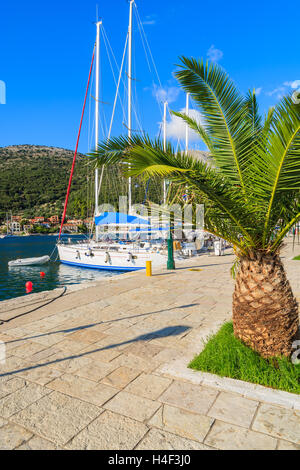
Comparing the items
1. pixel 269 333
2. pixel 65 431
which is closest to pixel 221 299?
pixel 269 333

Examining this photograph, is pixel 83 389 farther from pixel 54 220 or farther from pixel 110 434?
pixel 54 220

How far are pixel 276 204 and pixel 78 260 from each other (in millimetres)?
19525

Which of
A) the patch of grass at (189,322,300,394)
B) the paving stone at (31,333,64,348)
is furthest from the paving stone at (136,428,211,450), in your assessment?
the paving stone at (31,333,64,348)

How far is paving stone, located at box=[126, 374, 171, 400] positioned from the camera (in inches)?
129

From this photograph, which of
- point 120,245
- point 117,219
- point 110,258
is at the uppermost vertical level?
point 117,219

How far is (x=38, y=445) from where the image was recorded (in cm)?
249

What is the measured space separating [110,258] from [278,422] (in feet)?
55.6

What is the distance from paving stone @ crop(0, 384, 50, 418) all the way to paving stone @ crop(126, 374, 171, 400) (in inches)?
38.7

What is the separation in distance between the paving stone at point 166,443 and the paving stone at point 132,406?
0.89 feet

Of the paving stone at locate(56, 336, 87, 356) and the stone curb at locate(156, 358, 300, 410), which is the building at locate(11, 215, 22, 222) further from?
the stone curb at locate(156, 358, 300, 410)

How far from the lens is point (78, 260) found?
21906 millimetres

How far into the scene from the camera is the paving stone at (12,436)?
2.50 m

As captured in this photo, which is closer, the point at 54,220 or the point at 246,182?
the point at 246,182

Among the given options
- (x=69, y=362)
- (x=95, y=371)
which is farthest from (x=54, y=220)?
(x=95, y=371)
